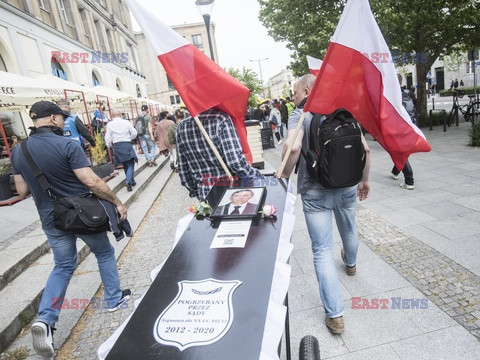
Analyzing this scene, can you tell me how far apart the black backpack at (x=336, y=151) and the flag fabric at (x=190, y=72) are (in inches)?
32.5

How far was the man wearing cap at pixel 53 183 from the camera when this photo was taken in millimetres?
2520

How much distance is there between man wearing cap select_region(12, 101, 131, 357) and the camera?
2.52 meters

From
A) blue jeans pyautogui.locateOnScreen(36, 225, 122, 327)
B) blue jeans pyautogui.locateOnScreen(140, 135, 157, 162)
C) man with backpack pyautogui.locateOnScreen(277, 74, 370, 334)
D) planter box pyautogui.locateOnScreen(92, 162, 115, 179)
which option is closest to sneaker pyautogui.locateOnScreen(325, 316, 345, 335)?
man with backpack pyautogui.locateOnScreen(277, 74, 370, 334)

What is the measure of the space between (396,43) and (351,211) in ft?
35.0

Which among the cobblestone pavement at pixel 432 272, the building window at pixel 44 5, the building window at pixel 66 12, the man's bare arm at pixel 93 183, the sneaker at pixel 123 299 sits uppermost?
the building window at pixel 66 12

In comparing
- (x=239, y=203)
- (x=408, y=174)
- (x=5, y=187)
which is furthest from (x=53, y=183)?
(x=5, y=187)

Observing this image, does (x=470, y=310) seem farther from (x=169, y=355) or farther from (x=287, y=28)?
(x=287, y=28)

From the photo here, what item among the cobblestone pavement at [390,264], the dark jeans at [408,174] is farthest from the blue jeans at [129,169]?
the dark jeans at [408,174]

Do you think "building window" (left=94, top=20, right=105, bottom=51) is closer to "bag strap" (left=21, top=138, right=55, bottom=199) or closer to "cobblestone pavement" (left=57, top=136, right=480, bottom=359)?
"cobblestone pavement" (left=57, top=136, right=480, bottom=359)

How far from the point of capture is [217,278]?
1503 millimetres

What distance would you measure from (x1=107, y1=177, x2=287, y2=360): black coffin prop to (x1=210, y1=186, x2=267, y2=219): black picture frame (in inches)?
2.7

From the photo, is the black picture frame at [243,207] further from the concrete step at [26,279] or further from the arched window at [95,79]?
the arched window at [95,79]

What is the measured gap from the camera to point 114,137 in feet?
23.8

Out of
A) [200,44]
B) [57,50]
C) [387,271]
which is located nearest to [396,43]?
[387,271]
